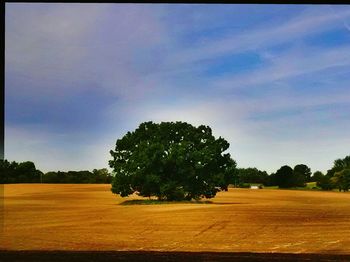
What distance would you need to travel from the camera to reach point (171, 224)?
16.1 m

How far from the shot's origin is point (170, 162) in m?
17.9

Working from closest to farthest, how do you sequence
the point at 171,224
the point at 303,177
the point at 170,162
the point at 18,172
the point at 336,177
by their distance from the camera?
the point at 171,224, the point at 170,162, the point at 18,172, the point at 336,177, the point at 303,177

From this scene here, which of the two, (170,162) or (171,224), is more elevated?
(170,162)

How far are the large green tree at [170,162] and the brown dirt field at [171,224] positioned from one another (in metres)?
0.62

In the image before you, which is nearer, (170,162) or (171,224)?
(171,224)

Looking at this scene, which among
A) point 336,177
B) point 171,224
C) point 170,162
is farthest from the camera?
point 336,177

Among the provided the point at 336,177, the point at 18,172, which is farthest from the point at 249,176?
the point at 18,172

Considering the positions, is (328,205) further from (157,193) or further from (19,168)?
(19,168)

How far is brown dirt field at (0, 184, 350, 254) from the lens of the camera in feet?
43.6

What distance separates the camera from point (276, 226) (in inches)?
671

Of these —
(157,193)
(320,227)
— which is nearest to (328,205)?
(320,227)

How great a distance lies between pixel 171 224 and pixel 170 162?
8.04 ft

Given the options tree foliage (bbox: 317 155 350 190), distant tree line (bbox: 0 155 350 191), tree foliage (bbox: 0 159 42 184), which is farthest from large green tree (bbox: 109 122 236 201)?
tree foliage (bbox: 317 155 350 190)

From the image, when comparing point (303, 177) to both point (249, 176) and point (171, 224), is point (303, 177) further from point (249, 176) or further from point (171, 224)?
point (171, 224)
